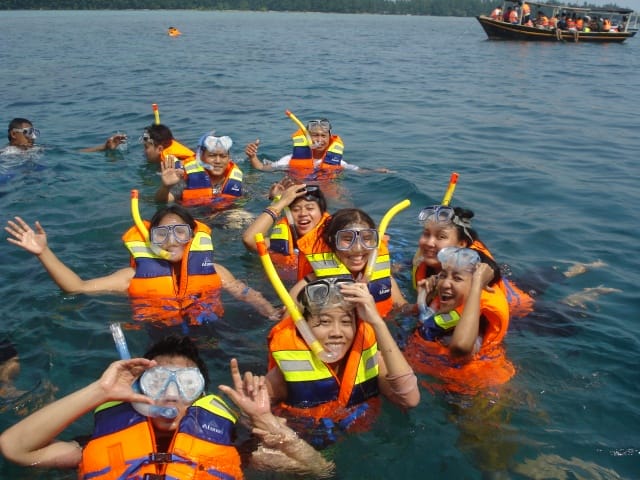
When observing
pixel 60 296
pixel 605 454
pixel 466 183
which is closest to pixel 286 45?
pixel 466 183

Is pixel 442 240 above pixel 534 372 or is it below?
above

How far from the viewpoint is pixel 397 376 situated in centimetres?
321

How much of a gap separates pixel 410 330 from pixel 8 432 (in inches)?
111

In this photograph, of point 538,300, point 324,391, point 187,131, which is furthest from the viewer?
point 187,131

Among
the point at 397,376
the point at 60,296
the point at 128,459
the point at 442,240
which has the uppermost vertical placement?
the point at 442,240

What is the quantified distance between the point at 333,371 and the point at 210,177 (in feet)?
15.1

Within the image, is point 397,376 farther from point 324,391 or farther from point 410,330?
point 410,330

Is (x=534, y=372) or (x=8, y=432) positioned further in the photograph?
(x=534, y=372)

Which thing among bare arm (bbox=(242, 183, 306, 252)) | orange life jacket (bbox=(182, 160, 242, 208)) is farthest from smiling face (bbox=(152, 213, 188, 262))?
orange life jacket (bbox=(182, 160, 242, 208))

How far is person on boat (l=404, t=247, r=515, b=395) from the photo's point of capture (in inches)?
155

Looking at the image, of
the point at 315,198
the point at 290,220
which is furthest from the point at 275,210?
the point at 315,198

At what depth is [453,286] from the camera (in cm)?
402

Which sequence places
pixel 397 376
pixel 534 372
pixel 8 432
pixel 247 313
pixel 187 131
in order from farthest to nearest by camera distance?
pixel 187 131
pixel 247 313
pixel 534 372
pixel 397 376
pixel 8 432

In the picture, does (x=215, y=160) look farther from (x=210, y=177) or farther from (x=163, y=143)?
(x=163, y=143)
